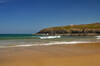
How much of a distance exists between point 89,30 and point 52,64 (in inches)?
3232

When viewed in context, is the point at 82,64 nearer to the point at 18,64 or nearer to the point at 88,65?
the point at 88,65

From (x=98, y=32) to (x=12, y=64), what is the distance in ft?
264

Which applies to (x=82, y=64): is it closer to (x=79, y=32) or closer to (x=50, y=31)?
(x=79, y=32)

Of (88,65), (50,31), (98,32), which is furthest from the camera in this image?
(50,31)

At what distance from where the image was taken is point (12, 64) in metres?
5.25

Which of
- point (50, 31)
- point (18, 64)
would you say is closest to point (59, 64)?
point (18, 64)

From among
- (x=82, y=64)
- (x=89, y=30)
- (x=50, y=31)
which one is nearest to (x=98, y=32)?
(x=89, y=30)

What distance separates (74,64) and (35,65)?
4.87ft

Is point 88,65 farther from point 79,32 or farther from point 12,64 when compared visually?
point 79,32

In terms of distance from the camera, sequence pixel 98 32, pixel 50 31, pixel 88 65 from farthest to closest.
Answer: pixel 50 31 → pixel 98 32 → pixel 88 65

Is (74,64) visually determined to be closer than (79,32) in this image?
Yes

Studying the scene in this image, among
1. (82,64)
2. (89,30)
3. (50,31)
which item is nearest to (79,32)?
(89,30)

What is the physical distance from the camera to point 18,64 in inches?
206

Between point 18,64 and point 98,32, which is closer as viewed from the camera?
point 18,64
